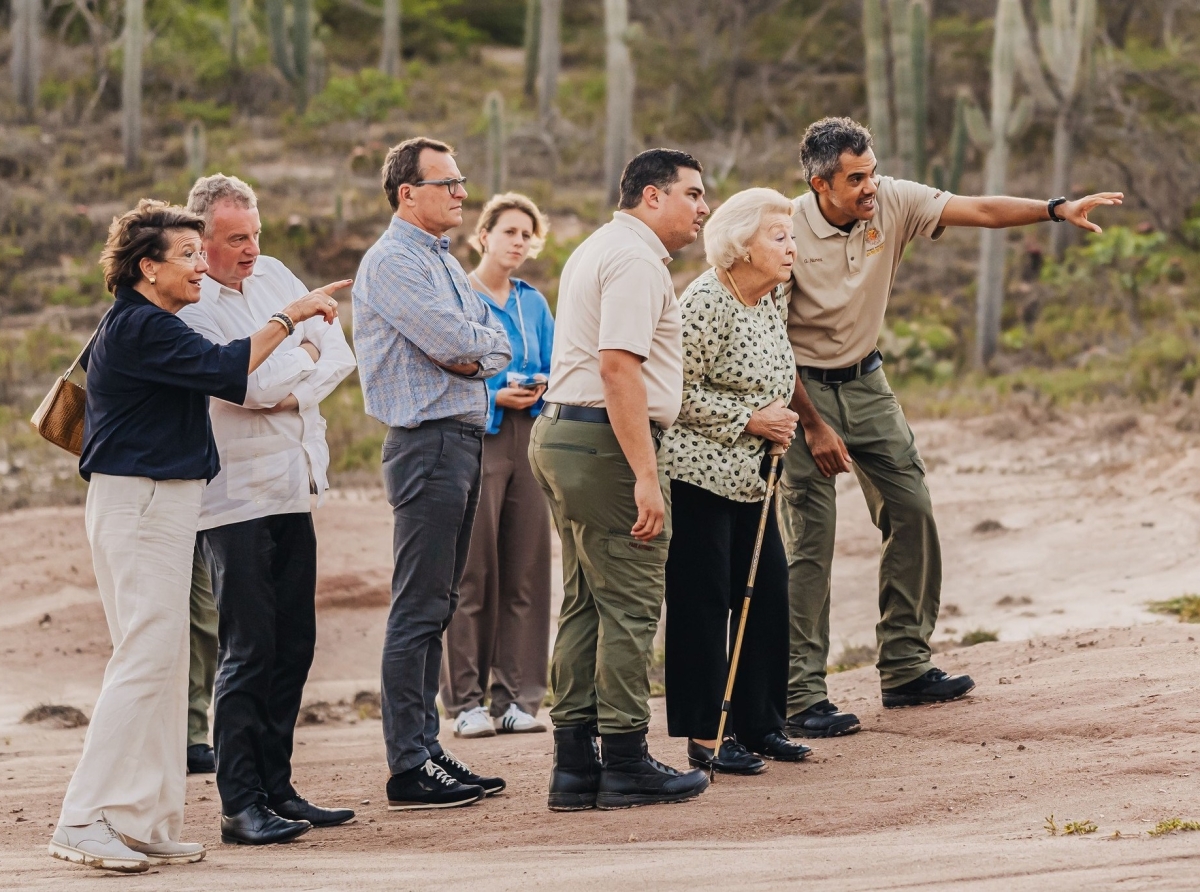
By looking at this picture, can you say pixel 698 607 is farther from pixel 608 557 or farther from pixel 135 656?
pixel 135 656

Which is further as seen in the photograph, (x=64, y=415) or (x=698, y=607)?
(x=698, y=607)

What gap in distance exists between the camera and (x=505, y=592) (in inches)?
284

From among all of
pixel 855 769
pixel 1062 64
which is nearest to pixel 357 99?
pixel 1062 64

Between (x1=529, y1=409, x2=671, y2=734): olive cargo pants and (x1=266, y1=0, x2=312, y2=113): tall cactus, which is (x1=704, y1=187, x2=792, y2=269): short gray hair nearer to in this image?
(x1=529, y1=409, x2=671, y2=734): olive cargo pants

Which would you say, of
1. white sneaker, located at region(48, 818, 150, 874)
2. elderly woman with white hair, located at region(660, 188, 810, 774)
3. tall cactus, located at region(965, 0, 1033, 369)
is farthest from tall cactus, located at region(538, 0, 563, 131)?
white sneaker, located at region(48, 818, 150, 874)

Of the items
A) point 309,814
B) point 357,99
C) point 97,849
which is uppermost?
point 357,99

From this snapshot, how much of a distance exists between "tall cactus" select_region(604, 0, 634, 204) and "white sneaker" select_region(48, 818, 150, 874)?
16491 mm

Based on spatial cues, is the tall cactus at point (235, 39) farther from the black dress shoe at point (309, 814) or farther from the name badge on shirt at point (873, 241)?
the black dress shoe at point (309, 814)

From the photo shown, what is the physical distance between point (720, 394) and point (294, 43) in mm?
21692

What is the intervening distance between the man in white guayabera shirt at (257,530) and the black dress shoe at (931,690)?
237 centimetres

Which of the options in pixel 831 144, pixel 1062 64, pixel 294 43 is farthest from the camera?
pixel 294 43

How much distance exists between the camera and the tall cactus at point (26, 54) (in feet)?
80.3

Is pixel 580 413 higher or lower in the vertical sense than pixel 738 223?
lower

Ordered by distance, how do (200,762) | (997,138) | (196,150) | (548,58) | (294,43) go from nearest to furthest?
(200,762), (997,138), (196,150), (548,58), (294,43)
